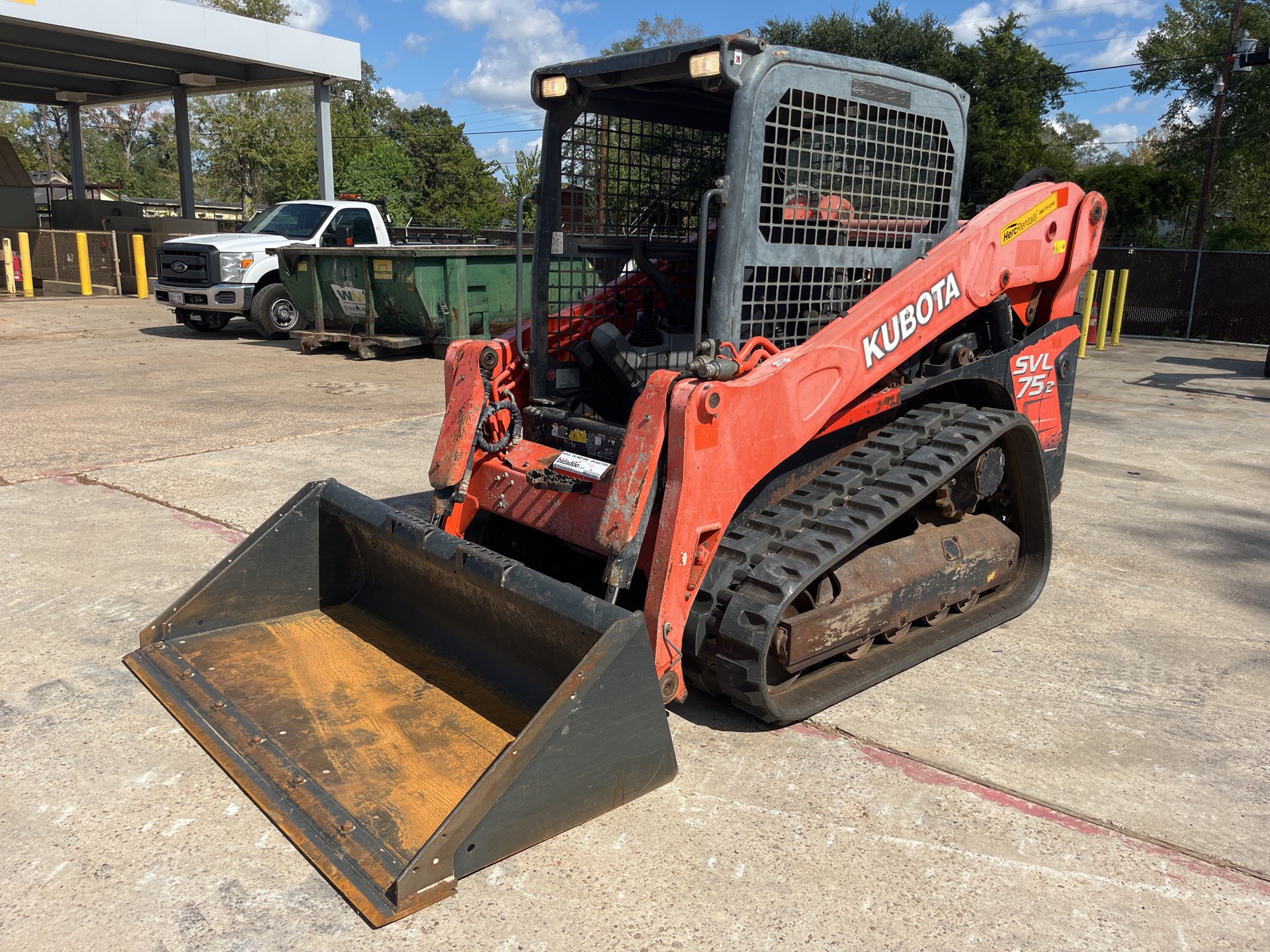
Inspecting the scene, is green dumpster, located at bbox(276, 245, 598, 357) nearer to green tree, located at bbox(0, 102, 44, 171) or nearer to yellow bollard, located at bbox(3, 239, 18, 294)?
yellow bollard, located at bbox(3, 239, 18, 294)

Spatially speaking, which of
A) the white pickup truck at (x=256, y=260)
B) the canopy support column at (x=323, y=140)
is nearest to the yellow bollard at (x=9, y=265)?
the canopy support column at (x=323, y=140)

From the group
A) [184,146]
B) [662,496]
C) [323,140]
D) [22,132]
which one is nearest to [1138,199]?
[323,140]

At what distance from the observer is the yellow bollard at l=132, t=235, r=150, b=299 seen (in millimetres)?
22453

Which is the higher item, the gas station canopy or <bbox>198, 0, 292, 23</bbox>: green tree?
<bbox>198, 0, 292, 23</bbox>: green tree

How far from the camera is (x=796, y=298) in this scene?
13.7ft

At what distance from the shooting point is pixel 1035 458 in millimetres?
4906

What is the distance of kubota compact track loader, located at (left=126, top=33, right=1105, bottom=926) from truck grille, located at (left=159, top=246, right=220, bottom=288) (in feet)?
38.6

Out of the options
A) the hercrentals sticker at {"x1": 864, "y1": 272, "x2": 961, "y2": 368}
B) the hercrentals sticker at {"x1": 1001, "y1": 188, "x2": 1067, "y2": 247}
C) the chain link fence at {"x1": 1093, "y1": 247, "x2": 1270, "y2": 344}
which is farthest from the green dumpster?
the chain link fence at {"x1": 1093, "y1": 247, "x2": 1270, "y2": 344}

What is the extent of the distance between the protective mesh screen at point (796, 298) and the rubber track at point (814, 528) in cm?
62

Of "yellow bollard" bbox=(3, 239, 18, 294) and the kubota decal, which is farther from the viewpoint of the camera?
"yellow bollard" bbox=(3, 239, 18, 294)

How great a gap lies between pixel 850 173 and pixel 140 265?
72.9 ft

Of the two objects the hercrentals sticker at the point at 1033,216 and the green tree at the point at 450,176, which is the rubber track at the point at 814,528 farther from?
the green tree at the point at 450,176

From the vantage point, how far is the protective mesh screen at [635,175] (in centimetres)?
464

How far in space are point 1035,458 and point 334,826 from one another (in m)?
3.65
